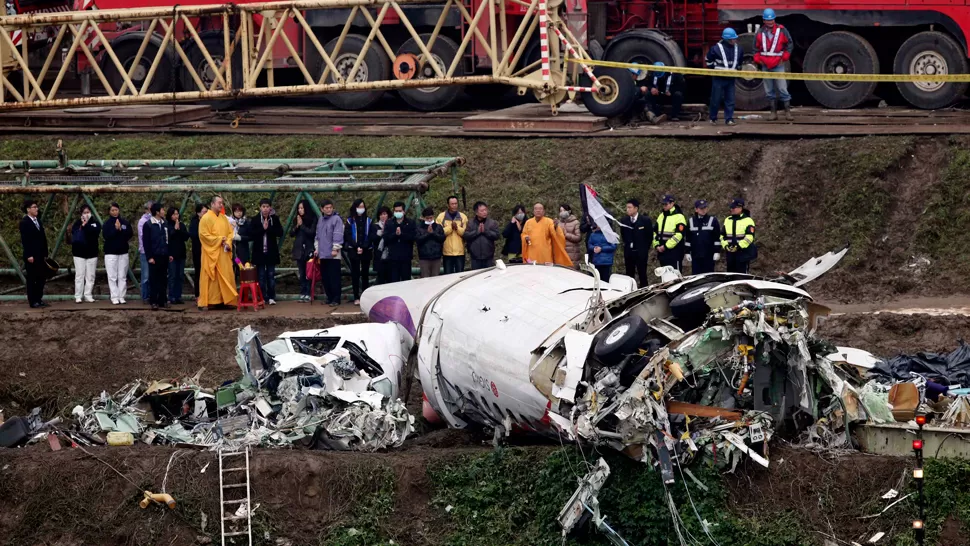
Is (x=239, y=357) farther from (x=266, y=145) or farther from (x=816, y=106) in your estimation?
(x=816, y=106)

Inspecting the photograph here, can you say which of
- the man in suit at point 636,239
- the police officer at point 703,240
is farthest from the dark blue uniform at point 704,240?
the man in suit at point 636,239

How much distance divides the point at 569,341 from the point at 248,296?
8.50 m

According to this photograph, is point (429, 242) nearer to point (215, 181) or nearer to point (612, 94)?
point (215, 181)

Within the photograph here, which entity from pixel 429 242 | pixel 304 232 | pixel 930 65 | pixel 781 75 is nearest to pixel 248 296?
pixel 304 232

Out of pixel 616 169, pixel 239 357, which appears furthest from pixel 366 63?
pixel 239 357

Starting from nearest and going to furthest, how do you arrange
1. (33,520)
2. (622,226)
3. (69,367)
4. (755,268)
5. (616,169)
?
(33,520) < (69,367) < (622,226) < (755,268) < (616,169)

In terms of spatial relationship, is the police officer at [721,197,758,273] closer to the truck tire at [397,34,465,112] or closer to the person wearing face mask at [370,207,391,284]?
the person wearing face mask at [370,207,391,284]

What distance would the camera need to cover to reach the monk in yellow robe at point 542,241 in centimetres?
1930

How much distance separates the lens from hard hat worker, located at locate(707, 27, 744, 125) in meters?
23.2

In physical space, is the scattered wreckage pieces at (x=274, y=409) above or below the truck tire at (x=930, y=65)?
below

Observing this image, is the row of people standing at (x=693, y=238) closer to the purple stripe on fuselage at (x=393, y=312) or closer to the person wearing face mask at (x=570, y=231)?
the person wearing face mask at (x=570, y=231)

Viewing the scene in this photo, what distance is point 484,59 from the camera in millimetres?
25594

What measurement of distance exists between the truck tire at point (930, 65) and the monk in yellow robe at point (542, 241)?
7.88 meters

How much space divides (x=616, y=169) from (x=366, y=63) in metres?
6.15
